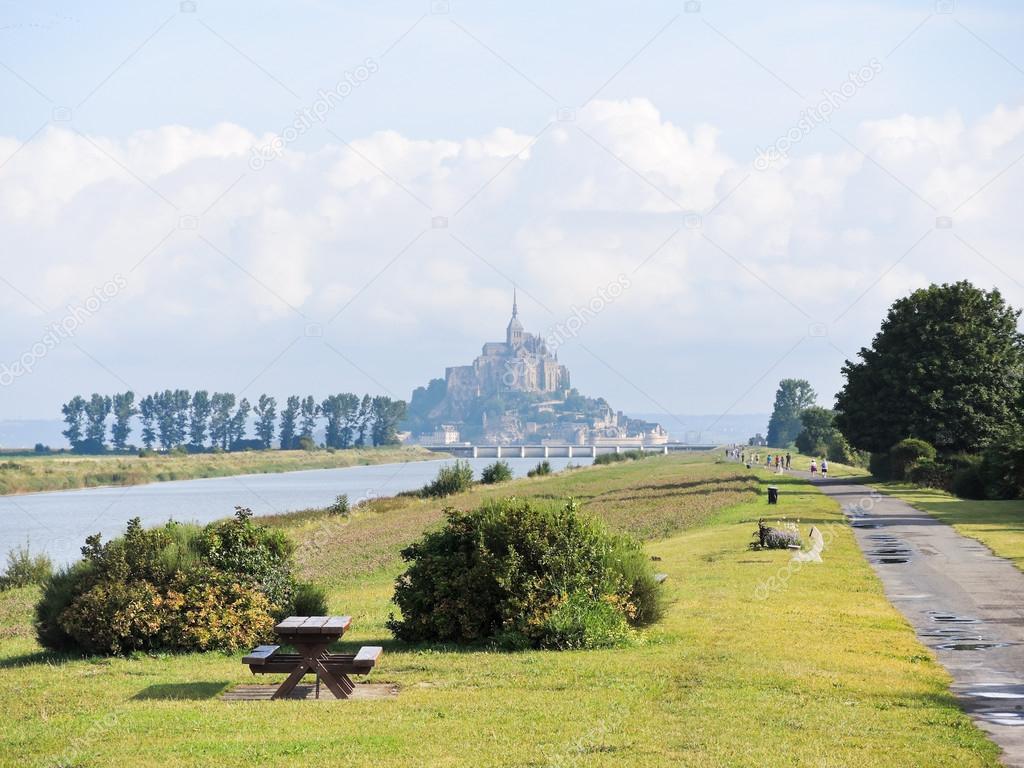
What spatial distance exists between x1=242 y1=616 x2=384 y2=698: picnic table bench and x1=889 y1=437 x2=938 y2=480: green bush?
6313 cm

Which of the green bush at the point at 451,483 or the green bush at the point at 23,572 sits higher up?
the green bush at the point at 451,483

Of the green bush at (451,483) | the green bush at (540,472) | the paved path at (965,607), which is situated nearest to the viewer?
the paved path at (965,607)

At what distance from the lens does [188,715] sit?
41.2 feet

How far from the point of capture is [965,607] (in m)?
21.7

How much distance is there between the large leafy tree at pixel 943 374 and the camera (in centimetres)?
7169

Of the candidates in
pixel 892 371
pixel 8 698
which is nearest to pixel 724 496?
pixel 892 371

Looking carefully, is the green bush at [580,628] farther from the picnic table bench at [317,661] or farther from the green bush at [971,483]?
the green bush at [971,483]

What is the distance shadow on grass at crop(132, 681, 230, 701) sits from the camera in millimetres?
13758

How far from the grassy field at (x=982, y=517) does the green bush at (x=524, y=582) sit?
14.4m

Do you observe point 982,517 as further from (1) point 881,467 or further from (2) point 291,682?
(2) point 291,682

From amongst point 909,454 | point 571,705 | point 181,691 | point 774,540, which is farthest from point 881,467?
point 181,691

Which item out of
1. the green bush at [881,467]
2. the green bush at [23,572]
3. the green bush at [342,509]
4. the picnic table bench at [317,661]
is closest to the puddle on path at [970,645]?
the picnic table bench at [317,661]

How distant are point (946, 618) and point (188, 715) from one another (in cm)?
1334

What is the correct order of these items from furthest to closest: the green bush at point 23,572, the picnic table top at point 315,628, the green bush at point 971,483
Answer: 1. the green bush at point 971,483
2. the green bush at point 23,572
3. the picnic table top at point 315,628
